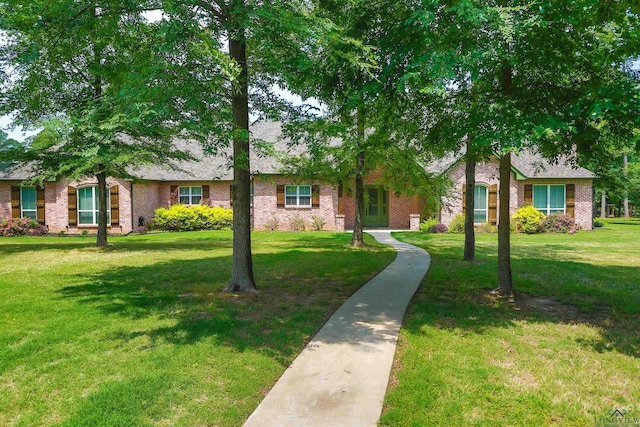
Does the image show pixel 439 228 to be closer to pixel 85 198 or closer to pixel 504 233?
pixel 504 233

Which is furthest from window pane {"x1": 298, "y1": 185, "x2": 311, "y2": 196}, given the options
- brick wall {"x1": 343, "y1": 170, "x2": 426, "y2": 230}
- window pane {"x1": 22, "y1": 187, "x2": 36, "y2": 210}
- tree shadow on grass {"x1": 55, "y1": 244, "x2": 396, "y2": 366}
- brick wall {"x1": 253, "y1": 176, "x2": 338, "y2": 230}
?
window pane {"x1": 22, "y1": 187, "x2": 36, "y2": 210}

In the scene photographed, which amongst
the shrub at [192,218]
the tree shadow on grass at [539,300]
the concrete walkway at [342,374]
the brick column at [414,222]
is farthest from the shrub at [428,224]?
the concrete walkway at [342,374]

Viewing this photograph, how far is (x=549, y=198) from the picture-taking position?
2488 cm

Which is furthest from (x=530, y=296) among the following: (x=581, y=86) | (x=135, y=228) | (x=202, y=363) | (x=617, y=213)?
(x=617, y=213)

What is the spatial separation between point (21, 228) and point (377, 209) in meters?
19.8

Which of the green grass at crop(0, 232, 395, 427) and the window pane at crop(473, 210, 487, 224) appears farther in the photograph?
the window pane at crop(473, 210, 487, 224)

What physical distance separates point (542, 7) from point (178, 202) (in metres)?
23.6

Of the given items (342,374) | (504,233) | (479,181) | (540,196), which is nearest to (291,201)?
(479,181)

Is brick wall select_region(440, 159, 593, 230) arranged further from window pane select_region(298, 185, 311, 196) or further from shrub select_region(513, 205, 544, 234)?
window pane select_region(298, 185, 311, 196)

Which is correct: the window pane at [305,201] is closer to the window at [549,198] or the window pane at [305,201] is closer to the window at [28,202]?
the window at [549,198]

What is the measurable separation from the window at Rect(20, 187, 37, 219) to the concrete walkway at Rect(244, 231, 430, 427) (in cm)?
2355

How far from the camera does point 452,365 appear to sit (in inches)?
198

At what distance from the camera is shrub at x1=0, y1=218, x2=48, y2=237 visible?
2356 cm

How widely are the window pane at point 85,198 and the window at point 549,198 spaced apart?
961 inches
